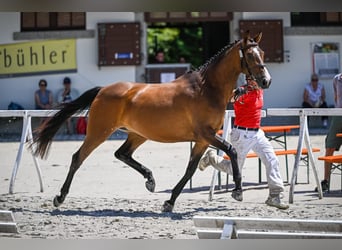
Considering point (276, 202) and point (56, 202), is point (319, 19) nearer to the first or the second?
point (276, 202)

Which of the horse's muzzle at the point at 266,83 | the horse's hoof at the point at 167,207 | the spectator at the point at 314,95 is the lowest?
the horse's hoof at the point at 167,207

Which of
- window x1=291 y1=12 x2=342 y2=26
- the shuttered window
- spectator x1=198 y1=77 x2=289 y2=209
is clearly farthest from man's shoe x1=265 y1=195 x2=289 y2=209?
the shuttered window

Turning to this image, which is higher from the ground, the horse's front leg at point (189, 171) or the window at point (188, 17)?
the window at point (188, 17)

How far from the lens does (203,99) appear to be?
5.76 m

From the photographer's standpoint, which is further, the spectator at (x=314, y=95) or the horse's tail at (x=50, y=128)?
the spectator at (x=314, y=95)

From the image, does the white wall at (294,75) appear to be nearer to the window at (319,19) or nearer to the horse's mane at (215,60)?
the window at (319,19)

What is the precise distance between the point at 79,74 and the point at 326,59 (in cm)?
238

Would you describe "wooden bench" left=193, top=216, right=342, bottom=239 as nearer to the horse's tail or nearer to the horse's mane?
the horse's mane

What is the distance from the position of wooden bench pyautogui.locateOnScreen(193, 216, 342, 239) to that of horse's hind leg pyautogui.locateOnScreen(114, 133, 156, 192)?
111 cm

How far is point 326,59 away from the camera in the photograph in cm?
718

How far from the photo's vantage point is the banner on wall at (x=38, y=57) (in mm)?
6684

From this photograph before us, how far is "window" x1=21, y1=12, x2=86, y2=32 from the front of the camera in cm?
671

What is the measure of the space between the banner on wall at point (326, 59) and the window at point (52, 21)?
2.15 metres

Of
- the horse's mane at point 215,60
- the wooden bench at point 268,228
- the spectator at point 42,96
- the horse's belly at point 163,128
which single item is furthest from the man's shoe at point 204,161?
the spectator at point 42,96
